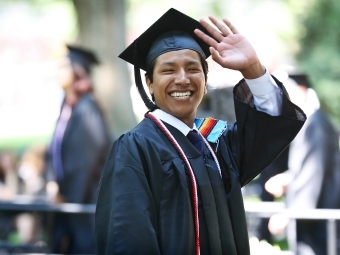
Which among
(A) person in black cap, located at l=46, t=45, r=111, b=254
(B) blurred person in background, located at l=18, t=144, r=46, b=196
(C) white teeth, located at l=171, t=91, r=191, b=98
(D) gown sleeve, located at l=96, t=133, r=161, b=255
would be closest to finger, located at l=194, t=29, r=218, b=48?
(C) white teeth, located at l=171, t=91, r=191, b=98

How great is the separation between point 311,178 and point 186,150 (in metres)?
3.58

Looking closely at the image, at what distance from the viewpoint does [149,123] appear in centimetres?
303

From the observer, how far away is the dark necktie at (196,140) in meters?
3.07

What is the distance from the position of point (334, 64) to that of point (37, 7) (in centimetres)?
889

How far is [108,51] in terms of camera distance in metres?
9.16

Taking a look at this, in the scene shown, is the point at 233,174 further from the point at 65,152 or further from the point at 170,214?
the point at 65,152

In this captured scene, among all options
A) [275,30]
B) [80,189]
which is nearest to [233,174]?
[80,189]

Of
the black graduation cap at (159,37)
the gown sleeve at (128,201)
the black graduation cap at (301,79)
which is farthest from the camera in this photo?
the black graduation cap at (301,79)

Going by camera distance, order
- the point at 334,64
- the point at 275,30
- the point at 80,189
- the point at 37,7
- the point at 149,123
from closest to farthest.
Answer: the point at 149,123, the point at 80,189, the point at 334,64, the point at 275,30, the point at 37,7

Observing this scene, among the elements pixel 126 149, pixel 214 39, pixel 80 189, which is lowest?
pixel 80 189

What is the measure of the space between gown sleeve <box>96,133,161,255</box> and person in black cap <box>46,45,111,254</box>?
4226mm

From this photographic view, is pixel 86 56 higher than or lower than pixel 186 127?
higher

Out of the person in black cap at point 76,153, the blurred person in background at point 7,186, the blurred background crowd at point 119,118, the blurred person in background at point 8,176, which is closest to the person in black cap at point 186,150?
the blurred background crowd at point 119,118

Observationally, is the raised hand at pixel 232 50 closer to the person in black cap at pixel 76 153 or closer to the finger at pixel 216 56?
the finger at pixel 216 56
